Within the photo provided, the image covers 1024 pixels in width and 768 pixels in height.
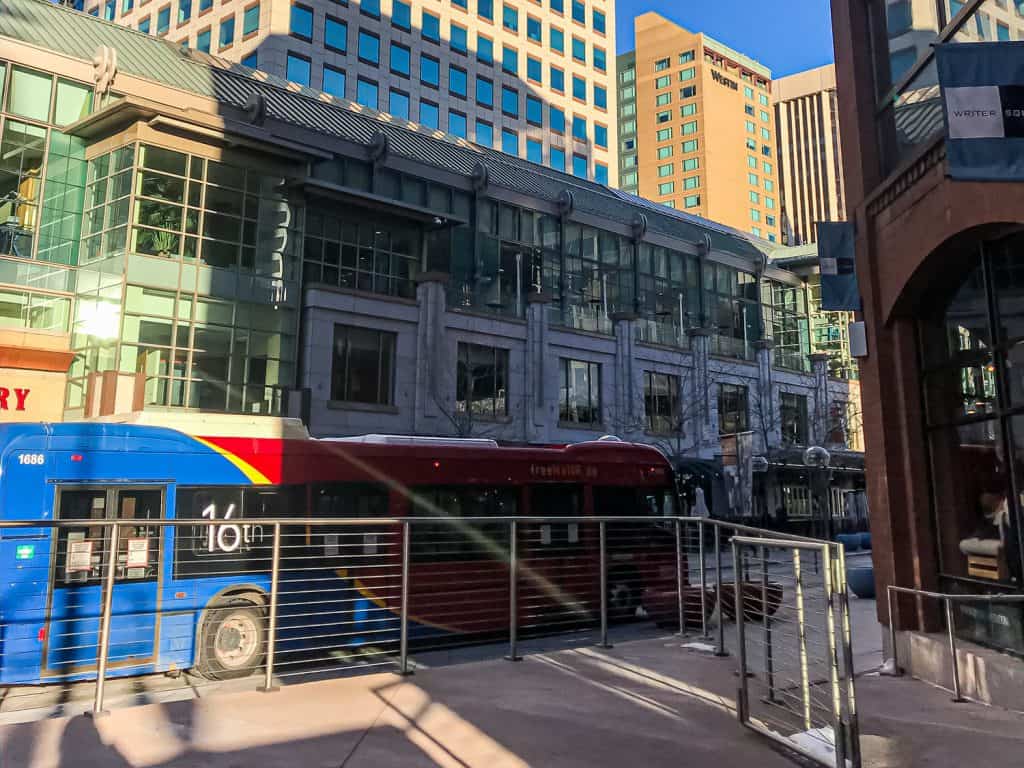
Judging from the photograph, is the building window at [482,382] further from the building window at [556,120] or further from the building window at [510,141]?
the building window at [556,120]

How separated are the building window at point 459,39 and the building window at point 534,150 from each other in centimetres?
819

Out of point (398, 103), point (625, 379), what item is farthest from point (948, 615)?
point (398, 103)

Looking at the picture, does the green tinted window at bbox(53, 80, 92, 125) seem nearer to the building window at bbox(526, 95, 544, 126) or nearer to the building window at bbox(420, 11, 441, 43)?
the building window at bbox(420, 11, 441, 43)

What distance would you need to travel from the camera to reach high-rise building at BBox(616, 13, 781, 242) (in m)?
111

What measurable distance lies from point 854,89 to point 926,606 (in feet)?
22.1

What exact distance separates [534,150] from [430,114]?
372 inches

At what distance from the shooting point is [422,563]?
13781 mm

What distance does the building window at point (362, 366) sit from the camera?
105 feet

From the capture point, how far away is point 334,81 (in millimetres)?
53500

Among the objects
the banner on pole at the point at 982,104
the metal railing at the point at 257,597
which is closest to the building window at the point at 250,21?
the metal railing at the point at 257,597

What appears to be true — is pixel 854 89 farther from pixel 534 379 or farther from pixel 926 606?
pixel 534 379

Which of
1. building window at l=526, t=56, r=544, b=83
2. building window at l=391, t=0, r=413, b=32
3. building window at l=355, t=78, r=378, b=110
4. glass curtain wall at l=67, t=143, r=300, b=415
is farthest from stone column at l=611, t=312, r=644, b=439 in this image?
building window at l=526, t=56, r=544, b=83

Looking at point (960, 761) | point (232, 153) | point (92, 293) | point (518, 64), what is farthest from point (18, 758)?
point (518, 64)

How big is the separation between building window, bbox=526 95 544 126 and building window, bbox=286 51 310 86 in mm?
18765
